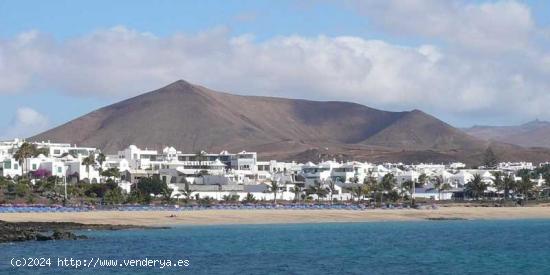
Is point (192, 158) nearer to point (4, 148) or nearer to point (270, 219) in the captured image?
point (4, 148)

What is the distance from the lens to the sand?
256 feet

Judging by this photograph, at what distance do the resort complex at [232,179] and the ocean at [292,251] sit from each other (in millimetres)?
37771

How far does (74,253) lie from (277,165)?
369 feet

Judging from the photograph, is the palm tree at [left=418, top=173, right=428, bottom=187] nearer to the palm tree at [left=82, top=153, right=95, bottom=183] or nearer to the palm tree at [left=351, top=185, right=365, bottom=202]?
the palm tree at [left=351, top=185, right=365, bottom=202]

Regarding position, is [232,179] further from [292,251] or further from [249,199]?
[292,251]

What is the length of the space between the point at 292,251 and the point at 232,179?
254 ft

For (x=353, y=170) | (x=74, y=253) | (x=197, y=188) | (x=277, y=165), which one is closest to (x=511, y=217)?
(x=197, y=188)

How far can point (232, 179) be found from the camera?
130 metres

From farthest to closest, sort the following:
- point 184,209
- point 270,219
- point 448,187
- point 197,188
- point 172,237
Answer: point 448,187, point 197,188, point 184,209, point 270,219, point 172,237

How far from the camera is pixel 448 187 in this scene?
12975 cm

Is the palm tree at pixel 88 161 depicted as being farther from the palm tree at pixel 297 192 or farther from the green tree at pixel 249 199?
the palm tree at pixel 297 192

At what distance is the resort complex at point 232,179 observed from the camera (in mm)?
113125

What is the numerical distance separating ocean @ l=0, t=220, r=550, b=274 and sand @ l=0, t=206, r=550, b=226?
6326 millimetres

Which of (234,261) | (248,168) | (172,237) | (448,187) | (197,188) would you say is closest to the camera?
(234,261)
